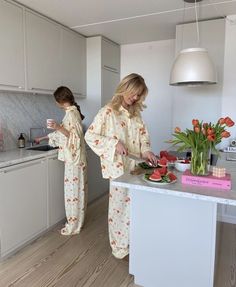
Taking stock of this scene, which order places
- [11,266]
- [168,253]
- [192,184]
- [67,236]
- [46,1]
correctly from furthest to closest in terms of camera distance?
[67,236], [46,1], [11,266], [168,253], [192,184]

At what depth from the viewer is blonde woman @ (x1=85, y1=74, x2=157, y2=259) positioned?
6.37 feet

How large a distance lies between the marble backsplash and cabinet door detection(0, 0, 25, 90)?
1.15 feet

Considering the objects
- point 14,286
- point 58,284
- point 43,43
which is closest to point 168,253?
point 58,284

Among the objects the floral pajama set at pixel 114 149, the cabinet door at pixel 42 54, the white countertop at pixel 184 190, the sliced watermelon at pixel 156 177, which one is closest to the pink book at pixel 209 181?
the white countertop at pixel 184 190

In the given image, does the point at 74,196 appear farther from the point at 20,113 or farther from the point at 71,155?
the point at 20,113

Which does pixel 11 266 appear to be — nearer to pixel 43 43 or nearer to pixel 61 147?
pixel 61 147

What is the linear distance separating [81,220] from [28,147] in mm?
983

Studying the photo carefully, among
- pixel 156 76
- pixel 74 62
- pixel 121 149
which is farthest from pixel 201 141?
pixel 156 76

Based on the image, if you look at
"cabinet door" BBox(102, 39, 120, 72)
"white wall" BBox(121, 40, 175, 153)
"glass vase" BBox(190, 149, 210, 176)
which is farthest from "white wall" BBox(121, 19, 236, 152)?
"glass vase" BBox(190, 149, 210, 176)

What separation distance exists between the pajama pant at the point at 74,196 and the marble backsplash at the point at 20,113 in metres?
0.76

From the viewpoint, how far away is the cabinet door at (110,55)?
141 inches

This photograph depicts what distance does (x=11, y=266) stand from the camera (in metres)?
2.11

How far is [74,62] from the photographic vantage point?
3322 mm

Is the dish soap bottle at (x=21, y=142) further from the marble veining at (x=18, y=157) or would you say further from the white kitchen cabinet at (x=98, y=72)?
the white kitchen cabinet at (x=98, y=72)
